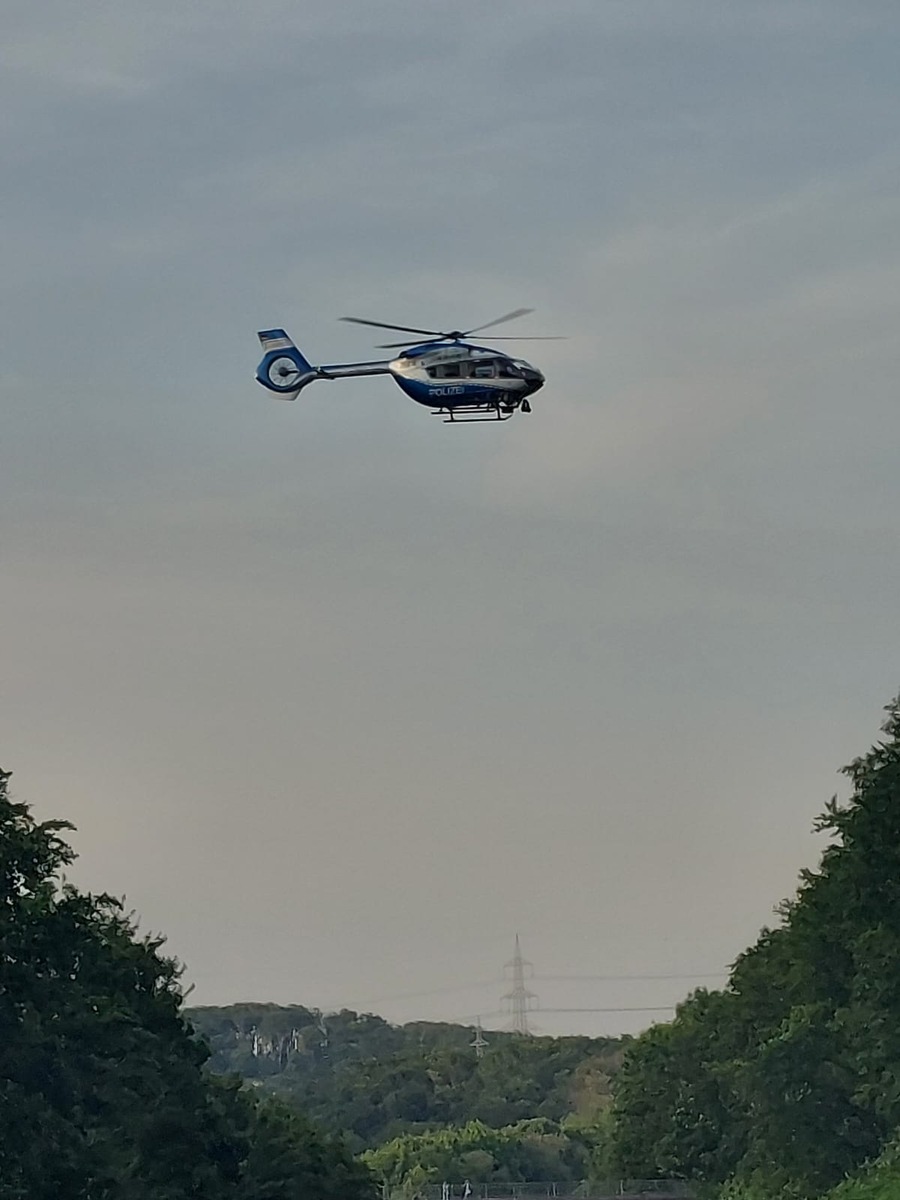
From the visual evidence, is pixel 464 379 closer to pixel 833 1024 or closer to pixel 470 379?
pixel 470 379

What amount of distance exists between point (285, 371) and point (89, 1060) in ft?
73.1

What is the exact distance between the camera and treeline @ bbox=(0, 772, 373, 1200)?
72.7 metres

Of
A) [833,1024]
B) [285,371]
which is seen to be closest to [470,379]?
[285,371]

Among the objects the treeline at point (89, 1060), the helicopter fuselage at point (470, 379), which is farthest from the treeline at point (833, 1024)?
the helicopter fuselage at point (470, 379)

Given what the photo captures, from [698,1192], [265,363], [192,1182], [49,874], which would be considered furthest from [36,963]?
[698,1192]

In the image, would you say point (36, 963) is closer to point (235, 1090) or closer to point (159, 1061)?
point (159, 1061)

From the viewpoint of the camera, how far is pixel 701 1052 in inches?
5797

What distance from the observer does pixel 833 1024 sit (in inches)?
3974

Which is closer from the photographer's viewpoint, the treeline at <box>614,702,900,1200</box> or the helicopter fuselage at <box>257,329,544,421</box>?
the helicopter fuselage at <box>257,329,544,421</box>

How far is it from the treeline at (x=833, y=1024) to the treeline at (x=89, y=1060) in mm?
21951

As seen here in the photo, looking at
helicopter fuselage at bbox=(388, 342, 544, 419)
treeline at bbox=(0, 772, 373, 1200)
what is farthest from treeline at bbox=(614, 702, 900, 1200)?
helicopter fuselage at bbox=(388, 342, 544, 419)

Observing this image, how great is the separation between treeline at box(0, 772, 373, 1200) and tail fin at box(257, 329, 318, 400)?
49.6 ft

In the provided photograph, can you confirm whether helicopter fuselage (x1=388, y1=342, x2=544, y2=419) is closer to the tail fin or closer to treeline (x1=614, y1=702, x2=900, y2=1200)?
the tail fin

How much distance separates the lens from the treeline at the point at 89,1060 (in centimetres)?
7269
